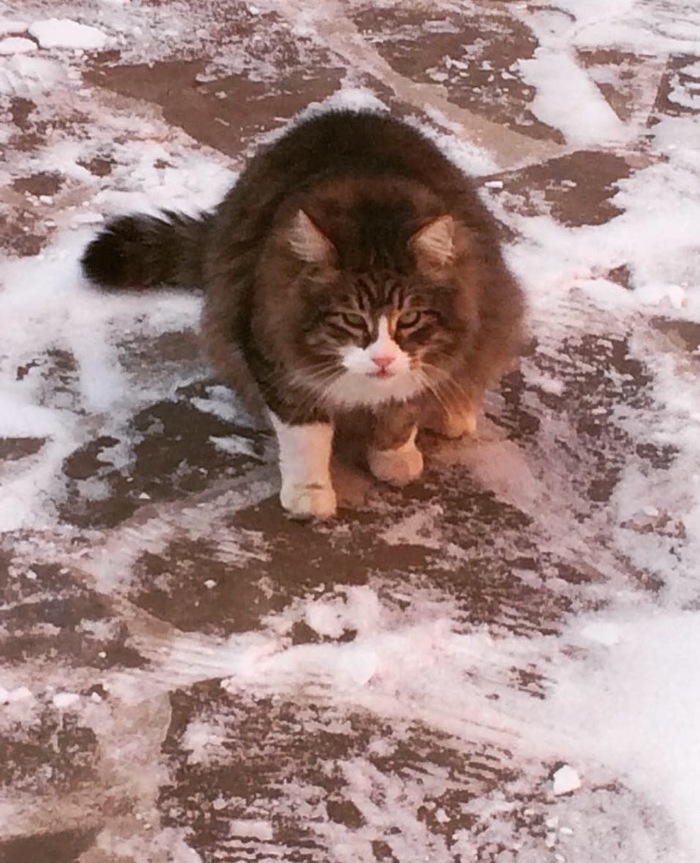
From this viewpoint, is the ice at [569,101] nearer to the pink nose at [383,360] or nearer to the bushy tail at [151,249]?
the bushy tail at [151,249]

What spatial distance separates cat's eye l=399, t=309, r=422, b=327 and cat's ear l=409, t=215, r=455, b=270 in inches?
2.2

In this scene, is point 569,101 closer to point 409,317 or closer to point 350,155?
point 350,155

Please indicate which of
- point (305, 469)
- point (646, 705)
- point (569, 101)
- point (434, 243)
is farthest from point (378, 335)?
point (569, 101)

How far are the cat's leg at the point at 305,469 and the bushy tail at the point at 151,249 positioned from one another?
35 centimetres

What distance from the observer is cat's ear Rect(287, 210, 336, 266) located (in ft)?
4.54

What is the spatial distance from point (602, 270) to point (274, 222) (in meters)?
0.78

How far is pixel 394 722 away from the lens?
1370mm

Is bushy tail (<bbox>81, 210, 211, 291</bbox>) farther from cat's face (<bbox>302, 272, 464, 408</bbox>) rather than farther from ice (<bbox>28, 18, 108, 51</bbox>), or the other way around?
ice (<bbox>28, 18, 108, 51</bbox>)

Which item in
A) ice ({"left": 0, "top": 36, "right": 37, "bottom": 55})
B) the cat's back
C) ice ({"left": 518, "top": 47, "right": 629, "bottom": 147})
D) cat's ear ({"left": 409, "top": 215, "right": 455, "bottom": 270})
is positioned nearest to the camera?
cat's ear ({"left": 409, "top": 215, "right": 455, "bottom": 270})

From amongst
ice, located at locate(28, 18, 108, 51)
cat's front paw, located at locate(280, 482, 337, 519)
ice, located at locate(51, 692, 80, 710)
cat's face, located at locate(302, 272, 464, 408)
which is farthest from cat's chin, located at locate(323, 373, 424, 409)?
ice, located at locate(28, 18, 108, 51)

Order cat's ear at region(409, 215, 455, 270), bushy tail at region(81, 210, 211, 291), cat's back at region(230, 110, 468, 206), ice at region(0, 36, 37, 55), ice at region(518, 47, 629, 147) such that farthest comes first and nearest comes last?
ice at region(0, 36, 37, 55) < ice at region(518, 47, 629, 147) < bushy tail at region(81, 210, 211, 291) < cat's back at region(230, 110, 468, 206) < cat's ear at region(409, 215, 455, 270)

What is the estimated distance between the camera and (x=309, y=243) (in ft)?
4.60

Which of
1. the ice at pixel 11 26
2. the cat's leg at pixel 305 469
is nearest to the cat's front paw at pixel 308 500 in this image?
the cat's leg at pixel 305 469

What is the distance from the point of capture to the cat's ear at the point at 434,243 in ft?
4.58
